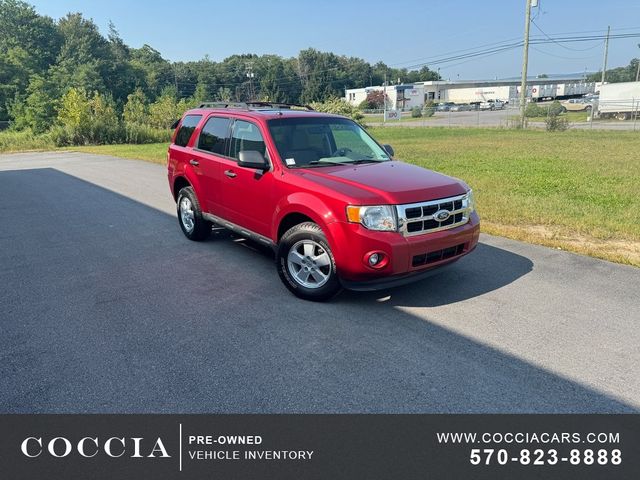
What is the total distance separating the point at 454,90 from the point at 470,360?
11660 cm

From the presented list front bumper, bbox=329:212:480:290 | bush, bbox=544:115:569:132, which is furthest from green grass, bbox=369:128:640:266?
bush, bbox=544:115:569:132

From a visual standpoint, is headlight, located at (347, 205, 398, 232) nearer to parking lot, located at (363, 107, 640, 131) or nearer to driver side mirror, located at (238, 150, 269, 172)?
driver side mirror, located at (238, 150, 269, 172)

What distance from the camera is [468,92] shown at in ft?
346

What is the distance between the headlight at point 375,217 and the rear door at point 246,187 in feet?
4.02

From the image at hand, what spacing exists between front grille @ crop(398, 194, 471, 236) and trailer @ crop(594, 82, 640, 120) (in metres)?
48.7

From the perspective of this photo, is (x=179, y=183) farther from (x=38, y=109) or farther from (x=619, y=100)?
(x=38, y=109)

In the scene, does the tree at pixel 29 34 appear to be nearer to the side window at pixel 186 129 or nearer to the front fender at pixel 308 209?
the side window at pixel 186 129

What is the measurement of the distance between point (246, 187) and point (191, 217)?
6.00 ft

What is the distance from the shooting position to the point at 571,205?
8.85 m
